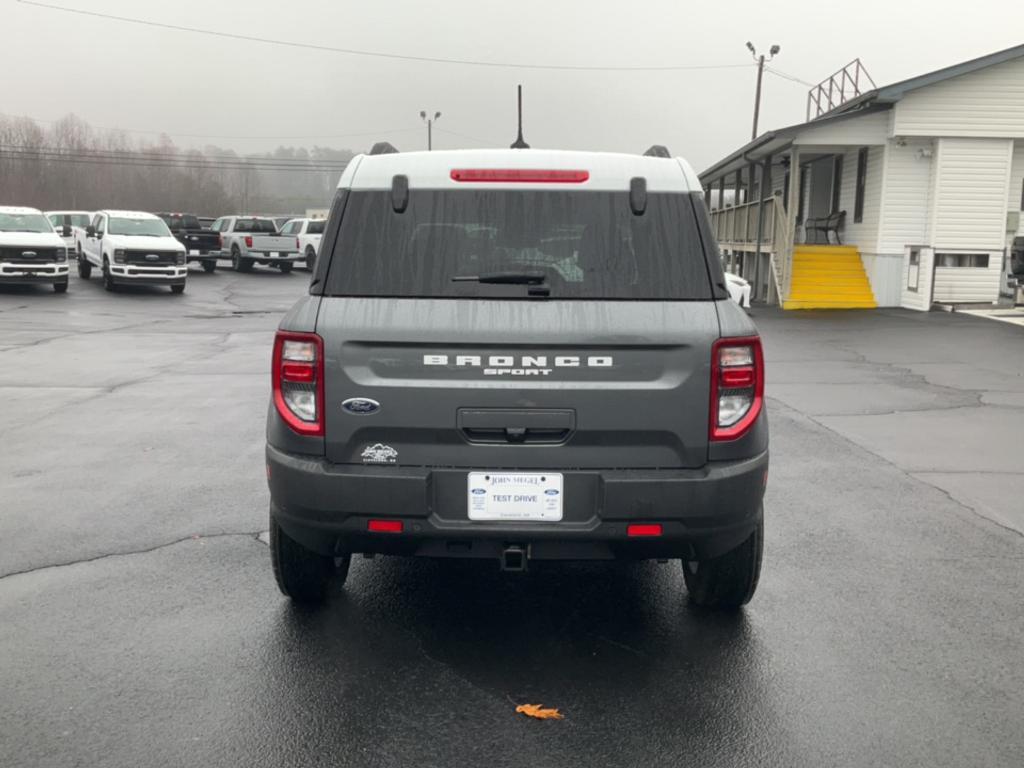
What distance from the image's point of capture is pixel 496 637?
407 cm

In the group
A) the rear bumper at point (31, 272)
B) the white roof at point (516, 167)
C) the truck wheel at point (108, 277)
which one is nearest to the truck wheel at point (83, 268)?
the truck wheel at point (108, 277)

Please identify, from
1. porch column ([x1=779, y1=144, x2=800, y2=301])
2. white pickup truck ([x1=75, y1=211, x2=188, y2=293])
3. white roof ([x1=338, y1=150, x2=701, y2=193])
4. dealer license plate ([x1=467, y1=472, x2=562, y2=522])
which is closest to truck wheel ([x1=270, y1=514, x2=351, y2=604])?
dealer license plate ([x1=467, y1=472, x2=562, y2=522])

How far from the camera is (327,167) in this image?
10050 centimetres

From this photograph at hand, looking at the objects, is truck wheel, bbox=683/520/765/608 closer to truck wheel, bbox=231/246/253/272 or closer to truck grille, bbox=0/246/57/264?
truck grille, bbox=0/246/57/264

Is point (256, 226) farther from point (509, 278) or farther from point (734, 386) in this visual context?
point (734, 386)

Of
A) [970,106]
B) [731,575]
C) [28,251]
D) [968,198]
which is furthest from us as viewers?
[28,251]

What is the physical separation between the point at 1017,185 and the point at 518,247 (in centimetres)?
2561

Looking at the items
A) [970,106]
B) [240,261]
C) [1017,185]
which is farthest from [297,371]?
[240,261]

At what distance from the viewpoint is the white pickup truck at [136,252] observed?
2570 cm

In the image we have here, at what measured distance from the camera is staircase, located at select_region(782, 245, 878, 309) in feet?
77.6

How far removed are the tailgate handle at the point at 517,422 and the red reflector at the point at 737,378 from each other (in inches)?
22.6

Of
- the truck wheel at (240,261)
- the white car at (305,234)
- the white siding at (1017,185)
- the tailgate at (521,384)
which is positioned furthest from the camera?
the truck wheel at (240,261)

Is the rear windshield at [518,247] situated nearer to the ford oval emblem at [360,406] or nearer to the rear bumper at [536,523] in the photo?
the ford oval emblem at [360,406]

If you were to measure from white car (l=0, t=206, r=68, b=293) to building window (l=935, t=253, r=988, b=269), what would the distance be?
70.5 feet
